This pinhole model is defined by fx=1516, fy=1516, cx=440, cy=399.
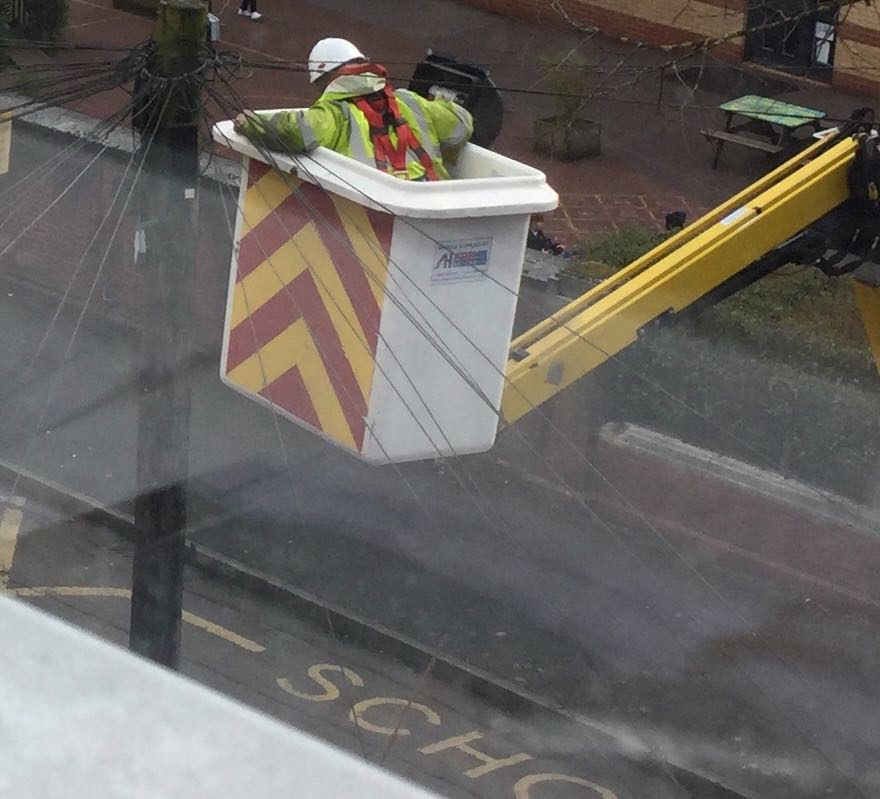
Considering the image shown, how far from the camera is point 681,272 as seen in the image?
15.6 ft

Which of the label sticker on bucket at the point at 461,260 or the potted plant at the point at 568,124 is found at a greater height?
the label sticker on bucket at the point at 461,260

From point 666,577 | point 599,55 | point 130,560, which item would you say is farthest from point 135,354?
point 599,55

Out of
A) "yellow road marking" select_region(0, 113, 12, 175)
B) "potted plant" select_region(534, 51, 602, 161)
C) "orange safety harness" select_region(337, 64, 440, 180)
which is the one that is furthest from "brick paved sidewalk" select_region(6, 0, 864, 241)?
"orange safety harness" select_region(337, 64, 440, 180)

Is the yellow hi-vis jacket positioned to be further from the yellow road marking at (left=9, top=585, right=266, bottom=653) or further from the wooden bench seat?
the wooden bench seat

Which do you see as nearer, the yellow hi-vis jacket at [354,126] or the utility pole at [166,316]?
the utility pole at [166,316]

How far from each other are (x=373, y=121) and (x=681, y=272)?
4.05 ft

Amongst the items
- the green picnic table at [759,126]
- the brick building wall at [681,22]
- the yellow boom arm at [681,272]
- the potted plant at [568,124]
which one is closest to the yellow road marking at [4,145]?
the yellow boom arm at [681,272]

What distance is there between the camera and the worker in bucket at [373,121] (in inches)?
152

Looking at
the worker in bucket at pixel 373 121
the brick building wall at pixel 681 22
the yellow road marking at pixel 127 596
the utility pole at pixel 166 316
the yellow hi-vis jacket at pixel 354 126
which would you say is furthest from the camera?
the brick building wall at pixel 681 22

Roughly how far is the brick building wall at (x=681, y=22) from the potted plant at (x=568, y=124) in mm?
1771

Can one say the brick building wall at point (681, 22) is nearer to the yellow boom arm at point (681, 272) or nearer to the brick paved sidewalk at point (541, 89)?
the brick paved sidewalk at point (541, 89)

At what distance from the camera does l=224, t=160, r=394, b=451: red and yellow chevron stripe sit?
3.66 metres

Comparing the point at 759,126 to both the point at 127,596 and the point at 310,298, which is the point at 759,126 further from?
the point at 310,298

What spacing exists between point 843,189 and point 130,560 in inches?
103
